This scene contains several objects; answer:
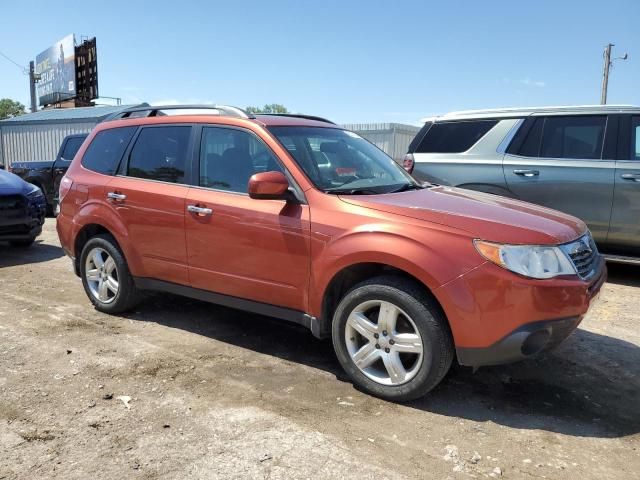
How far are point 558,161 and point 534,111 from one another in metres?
0.70

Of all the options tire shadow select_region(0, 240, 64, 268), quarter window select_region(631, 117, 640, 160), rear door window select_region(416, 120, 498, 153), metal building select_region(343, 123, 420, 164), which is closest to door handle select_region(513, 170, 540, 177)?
rear door window select_region(416, 120, 498, 153)

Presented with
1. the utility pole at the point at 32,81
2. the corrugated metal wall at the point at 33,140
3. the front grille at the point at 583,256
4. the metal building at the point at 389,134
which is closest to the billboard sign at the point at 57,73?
the utility pole at the point at 32,81

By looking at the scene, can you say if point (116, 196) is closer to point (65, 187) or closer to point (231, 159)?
point (65, 187)

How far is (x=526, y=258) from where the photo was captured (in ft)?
10.1

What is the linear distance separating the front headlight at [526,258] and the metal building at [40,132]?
69.1 ft

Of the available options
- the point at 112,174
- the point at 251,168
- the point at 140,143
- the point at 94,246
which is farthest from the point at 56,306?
the point at 251,168

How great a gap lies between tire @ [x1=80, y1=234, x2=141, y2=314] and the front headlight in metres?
3.22

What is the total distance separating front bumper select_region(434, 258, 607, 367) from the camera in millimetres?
2998

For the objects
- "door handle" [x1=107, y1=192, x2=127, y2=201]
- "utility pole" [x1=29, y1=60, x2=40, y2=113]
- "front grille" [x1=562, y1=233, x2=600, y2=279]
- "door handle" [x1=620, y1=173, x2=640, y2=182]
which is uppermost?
"utility pole" [x1=29, y1=60, x2=40, y2=113]

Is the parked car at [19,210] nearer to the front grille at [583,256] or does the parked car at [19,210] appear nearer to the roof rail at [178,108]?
the roof rail at [178,108]

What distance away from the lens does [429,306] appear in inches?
126

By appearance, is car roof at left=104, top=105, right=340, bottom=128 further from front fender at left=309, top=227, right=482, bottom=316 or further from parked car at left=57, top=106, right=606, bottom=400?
front fender at left=309, top=227, right=482, bottom=316

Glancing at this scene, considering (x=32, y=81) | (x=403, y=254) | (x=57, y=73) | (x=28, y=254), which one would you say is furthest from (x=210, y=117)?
(x=32, y=81)

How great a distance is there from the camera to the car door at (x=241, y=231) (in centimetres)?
373
